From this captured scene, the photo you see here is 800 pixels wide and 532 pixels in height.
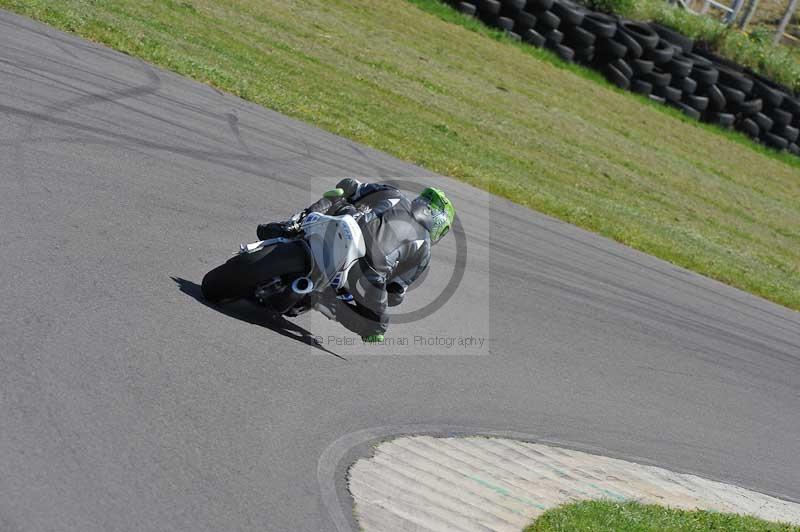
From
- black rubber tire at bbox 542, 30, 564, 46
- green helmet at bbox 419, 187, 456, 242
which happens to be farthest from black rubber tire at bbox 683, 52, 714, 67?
green helmet at bbox 419, 187, 456, 242

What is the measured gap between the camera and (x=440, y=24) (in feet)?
77.7

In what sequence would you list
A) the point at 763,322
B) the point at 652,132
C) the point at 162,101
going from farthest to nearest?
the point at 652,132 < the point at 763,322 < the point at 162,101

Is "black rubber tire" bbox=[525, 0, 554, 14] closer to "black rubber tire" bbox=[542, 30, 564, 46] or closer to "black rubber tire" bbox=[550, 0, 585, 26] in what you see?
"black rubber tire" bbox=[550, 0, 585, 26]

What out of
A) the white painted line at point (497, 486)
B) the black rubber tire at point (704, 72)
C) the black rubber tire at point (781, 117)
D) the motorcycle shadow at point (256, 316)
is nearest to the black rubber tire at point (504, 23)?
the black rubber tire at point (704, 72)

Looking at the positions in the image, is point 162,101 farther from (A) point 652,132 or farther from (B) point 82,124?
(A) point 652,132

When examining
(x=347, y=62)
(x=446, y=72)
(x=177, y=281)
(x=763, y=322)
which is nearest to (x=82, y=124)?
(x=177, y=281)

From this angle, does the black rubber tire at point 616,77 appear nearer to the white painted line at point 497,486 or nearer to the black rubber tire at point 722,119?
the black rubber tire at point 722,119

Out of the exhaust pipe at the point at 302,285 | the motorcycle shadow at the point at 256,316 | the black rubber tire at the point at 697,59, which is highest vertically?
the black rubber tire at the point at 697,59

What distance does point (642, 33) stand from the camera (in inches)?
957

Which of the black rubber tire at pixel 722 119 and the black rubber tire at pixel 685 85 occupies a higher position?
the black rubber tire at pixel 685 85

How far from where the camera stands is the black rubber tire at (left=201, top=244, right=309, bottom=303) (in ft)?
21.6

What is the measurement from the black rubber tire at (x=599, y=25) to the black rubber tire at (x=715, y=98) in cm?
292

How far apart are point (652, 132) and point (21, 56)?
1592 cm

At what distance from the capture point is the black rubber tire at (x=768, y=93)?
24.6m
